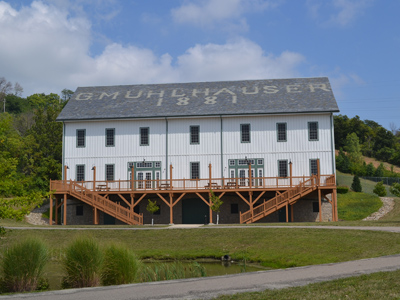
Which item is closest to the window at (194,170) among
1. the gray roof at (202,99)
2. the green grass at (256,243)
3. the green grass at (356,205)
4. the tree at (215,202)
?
the tree at (215,202)

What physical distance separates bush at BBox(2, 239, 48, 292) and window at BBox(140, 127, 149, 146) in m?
27.3

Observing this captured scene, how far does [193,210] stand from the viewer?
138 feet

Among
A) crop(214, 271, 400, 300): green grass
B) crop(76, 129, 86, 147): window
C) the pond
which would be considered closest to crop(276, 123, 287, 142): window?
crop(76, 129, 86, 147): window

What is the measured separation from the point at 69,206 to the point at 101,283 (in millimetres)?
28913

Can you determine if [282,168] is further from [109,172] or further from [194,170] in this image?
[109,172]

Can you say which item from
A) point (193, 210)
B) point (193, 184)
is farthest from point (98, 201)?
point (193, 210)

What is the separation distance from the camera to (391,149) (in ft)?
282

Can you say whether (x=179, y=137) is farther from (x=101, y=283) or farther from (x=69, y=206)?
(x=101, y=283)

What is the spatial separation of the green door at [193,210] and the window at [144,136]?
5506 mm

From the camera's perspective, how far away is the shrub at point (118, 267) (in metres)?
14.9

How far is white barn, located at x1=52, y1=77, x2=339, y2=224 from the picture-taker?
4019 centimetres

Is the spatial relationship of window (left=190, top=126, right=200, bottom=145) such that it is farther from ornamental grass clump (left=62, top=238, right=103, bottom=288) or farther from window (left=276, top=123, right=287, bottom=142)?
ornamental grass clump (left=62, top=238, right=103, bottom=288)

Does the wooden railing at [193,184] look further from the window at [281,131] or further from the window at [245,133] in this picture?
the window at [281,131]

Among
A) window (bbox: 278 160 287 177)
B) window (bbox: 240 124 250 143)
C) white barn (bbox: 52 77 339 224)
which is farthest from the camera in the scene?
window (bbox: 240 124 250 143)
